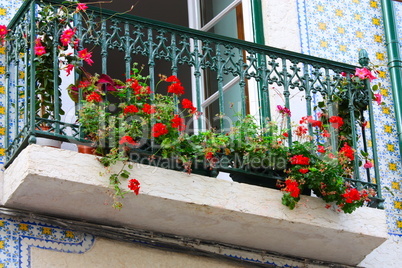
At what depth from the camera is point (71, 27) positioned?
22.9 ft

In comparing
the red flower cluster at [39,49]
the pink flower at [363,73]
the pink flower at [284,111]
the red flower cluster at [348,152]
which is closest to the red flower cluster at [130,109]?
the red flower cluster at [39,49]

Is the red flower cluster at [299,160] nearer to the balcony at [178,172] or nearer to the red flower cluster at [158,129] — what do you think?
the balcony at [178,172]

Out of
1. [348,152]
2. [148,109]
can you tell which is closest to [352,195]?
[348,152]

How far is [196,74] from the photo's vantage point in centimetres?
714

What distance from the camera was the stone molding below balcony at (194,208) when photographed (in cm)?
643

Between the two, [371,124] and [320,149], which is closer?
[320,149]

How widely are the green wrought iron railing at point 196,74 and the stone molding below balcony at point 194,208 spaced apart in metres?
0.24

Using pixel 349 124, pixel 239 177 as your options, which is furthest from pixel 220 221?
pixel 349 124

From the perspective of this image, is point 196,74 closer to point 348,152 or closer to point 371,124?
point 348,152

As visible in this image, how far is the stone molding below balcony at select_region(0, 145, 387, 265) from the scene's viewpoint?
6434mm

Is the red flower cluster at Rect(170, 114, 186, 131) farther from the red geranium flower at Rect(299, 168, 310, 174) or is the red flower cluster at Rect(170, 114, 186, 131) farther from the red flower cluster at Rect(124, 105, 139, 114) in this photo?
the red geranium flower at Rect(299, 168, 310, 174)

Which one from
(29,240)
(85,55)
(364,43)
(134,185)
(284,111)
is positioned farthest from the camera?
(364,43)

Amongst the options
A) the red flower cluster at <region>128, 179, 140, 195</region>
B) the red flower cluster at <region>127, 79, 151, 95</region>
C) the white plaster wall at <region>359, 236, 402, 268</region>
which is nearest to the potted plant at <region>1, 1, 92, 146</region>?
the red flower cluster at <region>127, 79, 151, 95</region>

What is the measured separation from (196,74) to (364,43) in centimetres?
201
